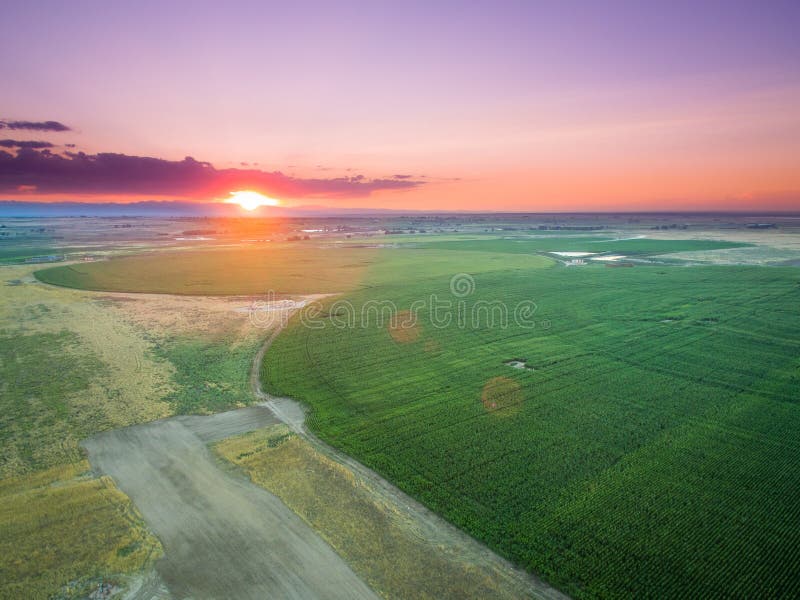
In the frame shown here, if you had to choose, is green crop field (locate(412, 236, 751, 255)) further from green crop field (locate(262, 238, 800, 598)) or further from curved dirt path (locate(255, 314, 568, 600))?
curved dirt path (locate(255, 314, 568, 600))

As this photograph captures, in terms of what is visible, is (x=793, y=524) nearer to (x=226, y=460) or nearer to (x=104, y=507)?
(x=226, y=460)

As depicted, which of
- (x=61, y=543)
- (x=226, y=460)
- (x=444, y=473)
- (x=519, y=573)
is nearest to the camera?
(x=519, y=573)

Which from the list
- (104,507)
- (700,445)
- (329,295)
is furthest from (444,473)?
(329,295)

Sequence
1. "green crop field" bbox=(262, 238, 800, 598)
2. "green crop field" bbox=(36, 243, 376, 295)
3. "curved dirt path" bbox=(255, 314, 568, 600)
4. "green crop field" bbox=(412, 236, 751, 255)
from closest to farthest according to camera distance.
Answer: "curved dirt path" bbox=(255, 314, 568, 600) → "green crop field" bbox=(262, 238, 800, 598) → "green crop field" bbox=(36, 243, 376, 295) → "green crop field" bbox=(412, 236, 751, 255)

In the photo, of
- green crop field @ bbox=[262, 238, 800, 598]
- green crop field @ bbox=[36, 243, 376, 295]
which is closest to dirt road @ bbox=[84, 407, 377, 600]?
green crop field @ bbox=[262, 238, 800, 598]

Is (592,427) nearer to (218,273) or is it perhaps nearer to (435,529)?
(435,529)

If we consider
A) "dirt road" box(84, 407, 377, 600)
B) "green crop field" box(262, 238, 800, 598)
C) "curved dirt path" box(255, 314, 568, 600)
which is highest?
"green crop field" box(262, 238, 800, 598)
